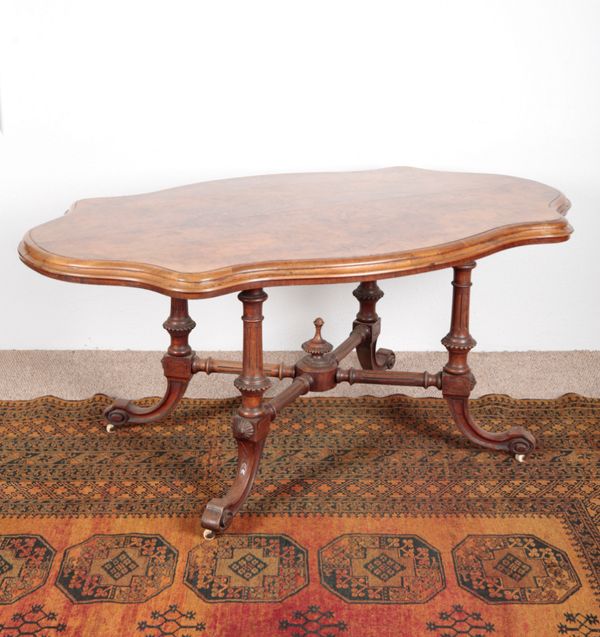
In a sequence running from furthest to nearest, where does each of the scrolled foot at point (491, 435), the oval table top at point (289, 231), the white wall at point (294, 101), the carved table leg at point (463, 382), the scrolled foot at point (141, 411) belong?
the white wall at point (294, 101), the scrolled foot at point (141, 411), the scrolled foot at point (491, 435), the carved table leg at point (463, 382), the oval table top at point (289, 231)

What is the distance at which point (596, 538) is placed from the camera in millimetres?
2691

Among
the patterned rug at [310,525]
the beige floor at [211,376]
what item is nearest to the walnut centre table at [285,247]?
the patterned rug at [310,525]

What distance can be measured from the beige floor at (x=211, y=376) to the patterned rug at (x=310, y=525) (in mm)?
168

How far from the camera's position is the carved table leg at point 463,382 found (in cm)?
295

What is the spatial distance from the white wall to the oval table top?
0.60 m

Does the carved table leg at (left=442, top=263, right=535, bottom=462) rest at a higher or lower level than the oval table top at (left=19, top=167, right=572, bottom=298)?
lower

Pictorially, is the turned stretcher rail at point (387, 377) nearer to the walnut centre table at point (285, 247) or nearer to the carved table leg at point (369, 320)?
the walnut centre table at point (285, 247)

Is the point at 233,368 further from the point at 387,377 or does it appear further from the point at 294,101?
the point at 294,101

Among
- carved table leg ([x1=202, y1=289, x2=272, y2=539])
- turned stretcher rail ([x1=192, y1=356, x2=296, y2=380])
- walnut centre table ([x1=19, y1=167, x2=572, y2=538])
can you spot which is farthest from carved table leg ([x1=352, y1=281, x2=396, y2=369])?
carved table leg ([x1=202, y1=289, x2=272, y2=539])

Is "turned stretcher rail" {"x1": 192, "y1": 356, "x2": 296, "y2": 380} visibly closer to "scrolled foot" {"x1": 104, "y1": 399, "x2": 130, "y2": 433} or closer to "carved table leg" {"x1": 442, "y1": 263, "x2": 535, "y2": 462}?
"scrolled foot" {"x1": 104, "y1": 399, "x2": 130, "y2": 433}

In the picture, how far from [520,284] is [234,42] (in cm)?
162

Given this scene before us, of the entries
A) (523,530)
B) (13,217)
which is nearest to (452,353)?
(523,530)

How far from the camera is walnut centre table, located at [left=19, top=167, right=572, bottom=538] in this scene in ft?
7.56

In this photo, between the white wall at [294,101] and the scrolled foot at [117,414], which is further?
the white wall at [294,101]
